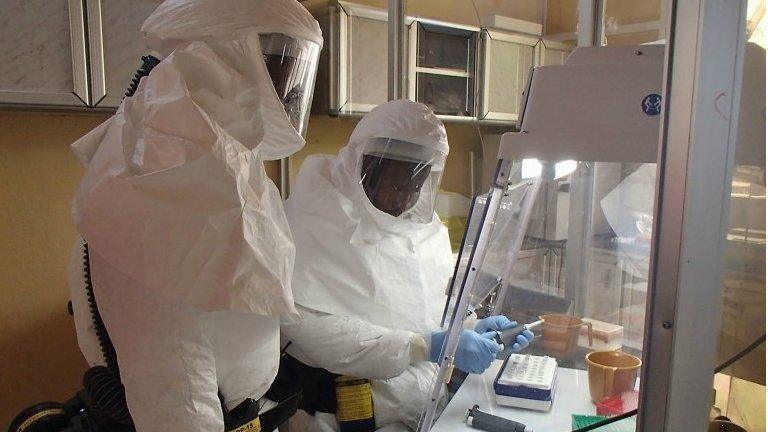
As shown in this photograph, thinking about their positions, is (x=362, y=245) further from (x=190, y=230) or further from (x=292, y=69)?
(x=190, y=230)

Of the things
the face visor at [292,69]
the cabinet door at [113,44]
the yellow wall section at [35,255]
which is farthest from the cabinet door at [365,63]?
the face visor at [292,69]

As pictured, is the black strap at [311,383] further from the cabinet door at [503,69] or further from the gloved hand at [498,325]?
the cabinet door at [503,69]

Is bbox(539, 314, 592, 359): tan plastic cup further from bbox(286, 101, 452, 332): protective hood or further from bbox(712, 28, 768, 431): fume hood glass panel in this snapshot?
bbox(712, 28, 768, 431): fume hood glass panel

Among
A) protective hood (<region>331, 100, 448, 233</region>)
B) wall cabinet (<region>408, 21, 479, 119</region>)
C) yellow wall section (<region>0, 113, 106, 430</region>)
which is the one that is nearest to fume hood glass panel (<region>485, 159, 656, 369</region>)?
protective hood (<region>331, 100, 448, 233</region>)

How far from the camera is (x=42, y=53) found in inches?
74.9

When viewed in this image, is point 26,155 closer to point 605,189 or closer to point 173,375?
point 173,375

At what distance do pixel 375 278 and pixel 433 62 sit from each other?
4.93 feet

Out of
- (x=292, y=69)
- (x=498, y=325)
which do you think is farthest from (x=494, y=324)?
(x=292, y=69)

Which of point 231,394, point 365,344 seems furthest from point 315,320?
point 231,394

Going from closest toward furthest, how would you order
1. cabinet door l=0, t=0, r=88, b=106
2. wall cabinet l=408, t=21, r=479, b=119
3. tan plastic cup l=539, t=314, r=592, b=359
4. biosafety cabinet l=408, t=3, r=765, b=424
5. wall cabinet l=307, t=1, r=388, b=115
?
biosafety cabinet l=408, t=3, r=765, b=424
tan plastic cup l=539, t=314, r=592, b=359
cabinet door l=0, t=0, r=88, b=106
wall cabinet l=307, t=1, r=388, b=115
wall cabinet l=408, t=21, r=479, b=119

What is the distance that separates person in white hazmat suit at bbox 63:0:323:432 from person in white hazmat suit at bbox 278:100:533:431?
42cm

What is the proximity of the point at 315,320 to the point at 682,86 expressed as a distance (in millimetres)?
1141

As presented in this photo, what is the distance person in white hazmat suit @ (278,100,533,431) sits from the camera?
148 cm

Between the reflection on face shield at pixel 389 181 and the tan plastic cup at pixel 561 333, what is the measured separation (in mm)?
578
